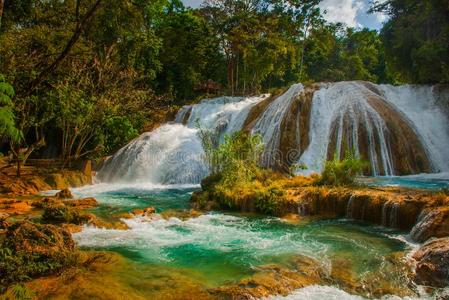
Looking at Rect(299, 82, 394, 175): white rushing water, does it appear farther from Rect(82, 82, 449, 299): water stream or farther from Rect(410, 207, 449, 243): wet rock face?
Rect(410, 207, 449, 243): wet rock face

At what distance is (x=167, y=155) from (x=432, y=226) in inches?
553

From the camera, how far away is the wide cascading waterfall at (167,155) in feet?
61.7

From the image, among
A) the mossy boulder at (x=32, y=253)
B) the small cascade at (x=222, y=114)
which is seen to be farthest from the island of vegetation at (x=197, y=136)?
the small cascade at (x=222, y=114)

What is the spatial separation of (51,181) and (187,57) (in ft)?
63.8

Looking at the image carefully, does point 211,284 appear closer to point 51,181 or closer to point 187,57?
point 51,181

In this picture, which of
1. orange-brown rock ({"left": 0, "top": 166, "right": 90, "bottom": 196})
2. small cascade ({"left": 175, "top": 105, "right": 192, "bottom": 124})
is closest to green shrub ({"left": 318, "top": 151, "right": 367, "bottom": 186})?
orange-brown rock ({"left": 0, "top": 166, "right": 90, "bottom": 196})

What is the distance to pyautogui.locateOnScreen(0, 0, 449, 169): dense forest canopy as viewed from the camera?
16.7 meters

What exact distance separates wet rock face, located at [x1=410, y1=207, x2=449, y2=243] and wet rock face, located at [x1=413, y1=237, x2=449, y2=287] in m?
1.09

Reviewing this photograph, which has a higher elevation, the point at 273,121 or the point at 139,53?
the point at 139,53

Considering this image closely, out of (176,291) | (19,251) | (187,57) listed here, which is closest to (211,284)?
(176,291)

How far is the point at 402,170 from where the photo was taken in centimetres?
1605

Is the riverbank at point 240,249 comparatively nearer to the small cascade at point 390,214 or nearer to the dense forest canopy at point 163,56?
the small cascade at point 390,214

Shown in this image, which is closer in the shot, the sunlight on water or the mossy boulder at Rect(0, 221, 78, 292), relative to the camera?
the mossy boulder at Rect(0, 221, 78, 292)

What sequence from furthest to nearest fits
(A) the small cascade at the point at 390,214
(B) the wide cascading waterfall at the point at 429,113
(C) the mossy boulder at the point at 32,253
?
(B) the wide cascading waterfall at the point at 429,113 < (A) the small cascade at the point at 390,214 < (C) the mossy boulder at the point at 32,253
